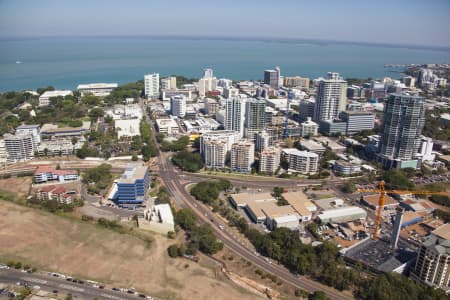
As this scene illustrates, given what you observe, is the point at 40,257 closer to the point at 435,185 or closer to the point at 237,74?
the point at 435,185

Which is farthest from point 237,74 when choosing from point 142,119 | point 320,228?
point 320,228

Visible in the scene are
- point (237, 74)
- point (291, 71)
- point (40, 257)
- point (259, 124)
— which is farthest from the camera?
point (291, 71)

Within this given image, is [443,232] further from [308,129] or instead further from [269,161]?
[308,129]

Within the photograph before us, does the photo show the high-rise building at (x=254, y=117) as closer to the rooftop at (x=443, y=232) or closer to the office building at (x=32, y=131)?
the rooftop at (x=443, y=232)

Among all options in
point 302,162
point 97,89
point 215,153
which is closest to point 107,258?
point 215,153

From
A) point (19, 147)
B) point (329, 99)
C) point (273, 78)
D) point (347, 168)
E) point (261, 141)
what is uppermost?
point (273, 78)

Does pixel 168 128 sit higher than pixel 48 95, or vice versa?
pixel 48 95

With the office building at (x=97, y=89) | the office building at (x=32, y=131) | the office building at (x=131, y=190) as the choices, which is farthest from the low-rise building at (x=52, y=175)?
the office building at (x=97, y=89)
